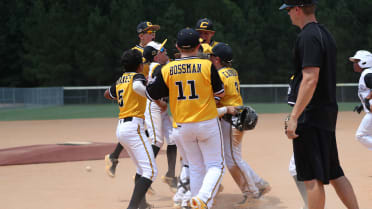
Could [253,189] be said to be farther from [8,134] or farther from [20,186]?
[8,134]

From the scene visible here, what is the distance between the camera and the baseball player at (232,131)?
19.7 feet

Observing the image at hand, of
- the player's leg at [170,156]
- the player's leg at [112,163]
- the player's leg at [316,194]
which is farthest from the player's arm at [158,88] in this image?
the player's leg at [112,163]

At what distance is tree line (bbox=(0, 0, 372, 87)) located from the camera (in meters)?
40.7

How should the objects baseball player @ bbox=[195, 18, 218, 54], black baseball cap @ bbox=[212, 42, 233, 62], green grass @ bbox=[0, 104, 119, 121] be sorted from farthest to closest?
green grass @ bbox=[0, 104, 119, 121] < baseball player @ bbox=[195, 18, 218, 54] < black baseball cap @ bbox=[212, 42, 233, 62]

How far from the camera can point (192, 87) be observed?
16.3 ft

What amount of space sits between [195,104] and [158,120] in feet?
7.18

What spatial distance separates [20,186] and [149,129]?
2225mm

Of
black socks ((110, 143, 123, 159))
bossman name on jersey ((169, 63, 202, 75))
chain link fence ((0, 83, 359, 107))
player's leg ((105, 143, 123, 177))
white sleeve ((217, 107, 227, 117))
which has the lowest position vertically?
chain link fence ((0, 83, 359, 107))

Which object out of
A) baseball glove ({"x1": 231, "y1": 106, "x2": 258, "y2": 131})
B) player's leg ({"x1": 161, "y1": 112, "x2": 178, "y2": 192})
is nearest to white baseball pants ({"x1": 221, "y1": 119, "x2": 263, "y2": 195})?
baseball glove ({"x1": 231, "y1": 106, "x2": 258, "y2": 131})

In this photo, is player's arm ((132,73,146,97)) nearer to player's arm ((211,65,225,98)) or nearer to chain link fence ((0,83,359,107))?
player's arm ((211,65,225,98))

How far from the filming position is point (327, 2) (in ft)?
145

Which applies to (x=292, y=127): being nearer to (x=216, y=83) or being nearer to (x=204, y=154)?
(x=216, y=83)

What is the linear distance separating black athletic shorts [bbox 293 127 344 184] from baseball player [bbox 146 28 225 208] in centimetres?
103

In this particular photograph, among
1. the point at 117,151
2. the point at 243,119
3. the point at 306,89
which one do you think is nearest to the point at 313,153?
the point at 306,89
